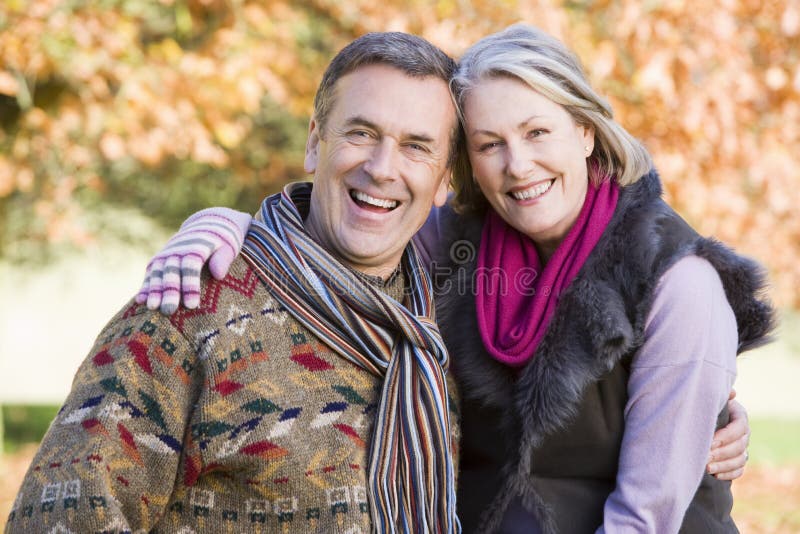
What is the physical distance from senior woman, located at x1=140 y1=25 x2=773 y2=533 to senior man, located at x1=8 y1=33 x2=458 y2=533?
150 mm

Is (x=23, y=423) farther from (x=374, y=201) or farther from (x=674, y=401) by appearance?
(x=674, y=401)

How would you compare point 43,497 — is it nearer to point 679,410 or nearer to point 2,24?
point 679,410

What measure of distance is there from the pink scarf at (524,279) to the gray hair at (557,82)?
0.27 feet

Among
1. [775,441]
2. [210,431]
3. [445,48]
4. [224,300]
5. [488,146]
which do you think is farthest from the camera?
[775,441]

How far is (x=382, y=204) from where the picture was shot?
2.45 meters

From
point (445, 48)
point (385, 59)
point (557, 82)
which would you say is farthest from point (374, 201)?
point (445, 48)

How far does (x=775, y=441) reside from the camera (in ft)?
34.5

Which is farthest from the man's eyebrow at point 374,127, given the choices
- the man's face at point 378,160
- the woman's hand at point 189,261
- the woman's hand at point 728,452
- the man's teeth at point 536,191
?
the woman's hand at point 728,452

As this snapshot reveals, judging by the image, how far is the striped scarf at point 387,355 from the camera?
227cm

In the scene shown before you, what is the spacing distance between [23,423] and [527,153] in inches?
369

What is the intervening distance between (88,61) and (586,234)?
3297 millimetres

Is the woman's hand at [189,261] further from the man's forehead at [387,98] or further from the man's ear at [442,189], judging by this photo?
the man's ear at [442,189]

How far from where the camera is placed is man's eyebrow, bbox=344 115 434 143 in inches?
94.3

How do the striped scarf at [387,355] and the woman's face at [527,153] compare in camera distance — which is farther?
the woman's face at [527,153]
